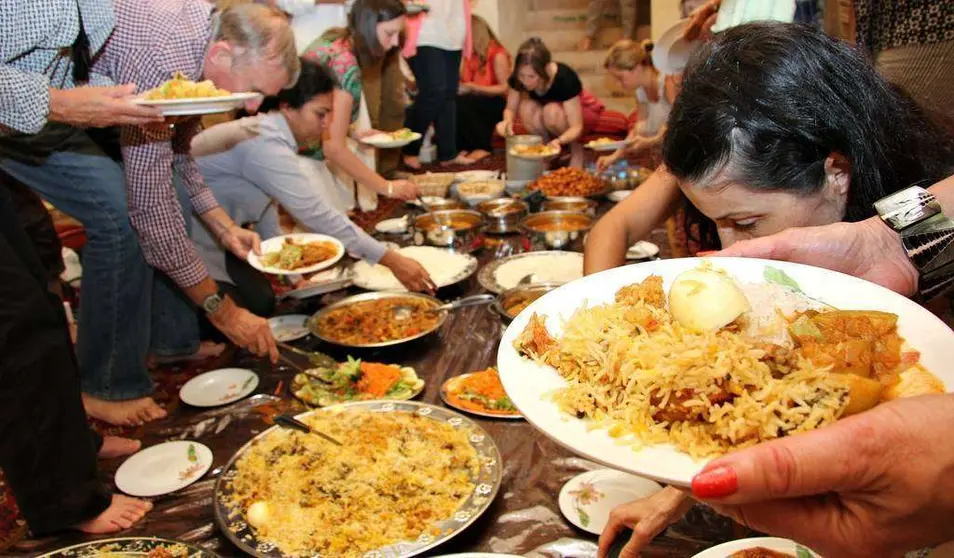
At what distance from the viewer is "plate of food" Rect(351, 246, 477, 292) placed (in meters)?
3.29

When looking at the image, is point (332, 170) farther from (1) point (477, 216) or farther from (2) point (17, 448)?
(2) point (17, 448)

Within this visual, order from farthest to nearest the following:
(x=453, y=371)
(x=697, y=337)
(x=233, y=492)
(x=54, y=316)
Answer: (x=453, y=371) < (x=54, y=316) < (x=233, y=492) < (x=697, y=337)

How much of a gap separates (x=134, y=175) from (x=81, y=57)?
0.47m

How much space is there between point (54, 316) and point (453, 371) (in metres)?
1.31

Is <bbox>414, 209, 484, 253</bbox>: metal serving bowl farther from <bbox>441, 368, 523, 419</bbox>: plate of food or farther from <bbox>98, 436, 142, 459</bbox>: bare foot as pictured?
<bbox>98, 436, 142, 459</bbox>: bare foot

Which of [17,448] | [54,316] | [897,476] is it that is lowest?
[17,448]

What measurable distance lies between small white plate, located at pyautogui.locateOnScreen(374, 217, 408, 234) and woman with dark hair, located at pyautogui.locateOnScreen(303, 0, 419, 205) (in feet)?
0.61

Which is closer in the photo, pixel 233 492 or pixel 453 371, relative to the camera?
pixel 233 492

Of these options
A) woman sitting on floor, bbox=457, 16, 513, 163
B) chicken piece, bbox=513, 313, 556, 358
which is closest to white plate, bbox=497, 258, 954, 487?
chicken piece, bbox=513, 313, 556, 358

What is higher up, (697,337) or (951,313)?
(697,337)

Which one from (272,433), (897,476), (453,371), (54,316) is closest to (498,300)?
(453,371)

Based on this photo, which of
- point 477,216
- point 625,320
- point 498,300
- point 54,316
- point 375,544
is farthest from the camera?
point 477,216

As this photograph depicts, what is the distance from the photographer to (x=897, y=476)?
790mm

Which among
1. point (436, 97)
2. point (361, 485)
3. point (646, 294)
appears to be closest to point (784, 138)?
point (646, 294)
